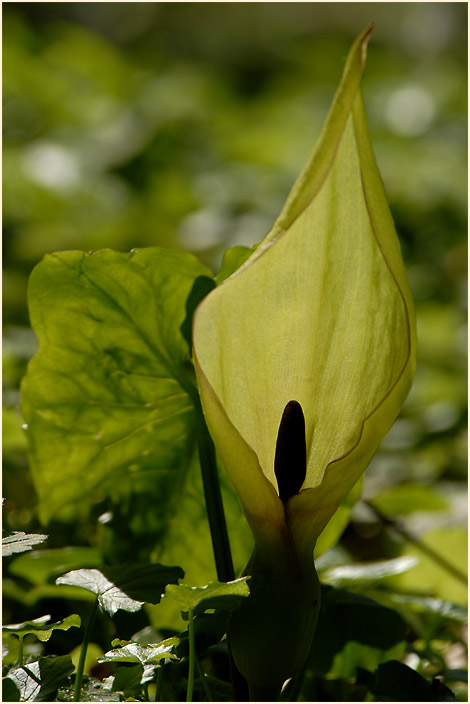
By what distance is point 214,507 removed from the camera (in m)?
0.44

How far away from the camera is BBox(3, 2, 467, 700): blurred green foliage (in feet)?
2.43

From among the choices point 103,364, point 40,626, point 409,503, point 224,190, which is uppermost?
point 224,190

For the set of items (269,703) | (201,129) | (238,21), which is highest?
(238,21)

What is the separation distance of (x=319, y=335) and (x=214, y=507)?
12cm

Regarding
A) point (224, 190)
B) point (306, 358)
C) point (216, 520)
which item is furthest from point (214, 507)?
point (224, 190)

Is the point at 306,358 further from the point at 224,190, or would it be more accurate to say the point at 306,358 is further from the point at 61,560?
the point at 224,190

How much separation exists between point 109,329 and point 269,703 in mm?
234

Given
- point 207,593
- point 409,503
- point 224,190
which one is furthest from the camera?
point 224,190

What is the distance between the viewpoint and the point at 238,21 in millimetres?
6305

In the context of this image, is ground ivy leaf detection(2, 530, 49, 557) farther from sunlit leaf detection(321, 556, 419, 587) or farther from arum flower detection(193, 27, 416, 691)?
sunlit leaf detection(321, 556, 419, 587)

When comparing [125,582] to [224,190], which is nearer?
[125,582]

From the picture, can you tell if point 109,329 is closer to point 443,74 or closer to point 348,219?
point 348,219

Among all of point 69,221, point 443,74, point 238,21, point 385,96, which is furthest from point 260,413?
point 238,21

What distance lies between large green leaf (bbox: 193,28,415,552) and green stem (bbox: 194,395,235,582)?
0.05m
